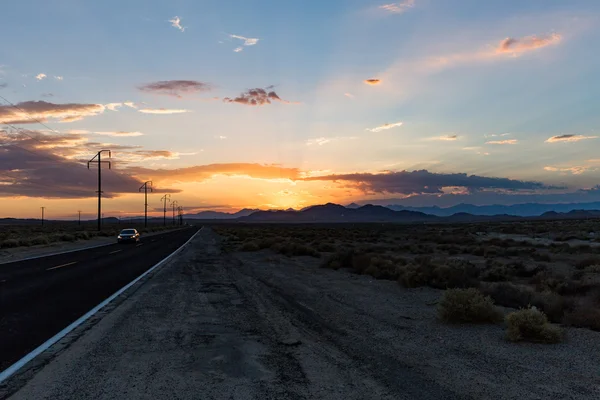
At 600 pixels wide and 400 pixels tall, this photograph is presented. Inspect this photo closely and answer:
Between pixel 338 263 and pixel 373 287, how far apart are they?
6.34 meters

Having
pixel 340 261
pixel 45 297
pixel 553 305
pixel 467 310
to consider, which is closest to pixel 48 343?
Answer: pixel 45 297

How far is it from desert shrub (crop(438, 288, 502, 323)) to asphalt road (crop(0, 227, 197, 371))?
7852 millimetres

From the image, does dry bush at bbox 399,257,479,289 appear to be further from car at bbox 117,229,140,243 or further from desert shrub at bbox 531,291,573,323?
car at bbox 117,229,140,243

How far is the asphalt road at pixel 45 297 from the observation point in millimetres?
8062

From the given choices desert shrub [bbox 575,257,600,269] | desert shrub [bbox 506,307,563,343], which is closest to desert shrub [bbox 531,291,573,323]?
desert shrub [bbox 506,307,563,343]

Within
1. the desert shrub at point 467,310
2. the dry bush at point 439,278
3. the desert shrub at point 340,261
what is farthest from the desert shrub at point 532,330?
the desert shrub at point 340,261

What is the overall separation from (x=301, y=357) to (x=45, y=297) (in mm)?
8839

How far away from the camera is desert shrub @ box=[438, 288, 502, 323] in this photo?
32.0 feet

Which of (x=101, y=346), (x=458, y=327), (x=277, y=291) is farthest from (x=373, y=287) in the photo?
(x=101, y=346)

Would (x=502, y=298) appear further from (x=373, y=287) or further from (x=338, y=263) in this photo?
(x=338, y=263)

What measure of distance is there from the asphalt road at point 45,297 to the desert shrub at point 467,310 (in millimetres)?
7852

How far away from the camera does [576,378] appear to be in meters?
6.30

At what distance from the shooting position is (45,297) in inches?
493

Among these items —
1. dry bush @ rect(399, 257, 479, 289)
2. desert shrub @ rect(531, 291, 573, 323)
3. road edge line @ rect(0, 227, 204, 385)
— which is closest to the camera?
road edge line @ rect(0, 227, 204, 385)
